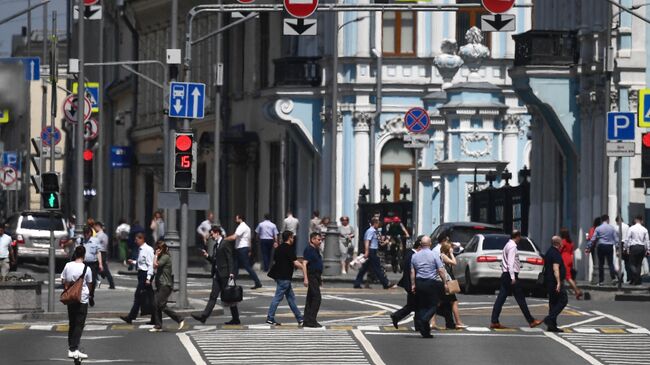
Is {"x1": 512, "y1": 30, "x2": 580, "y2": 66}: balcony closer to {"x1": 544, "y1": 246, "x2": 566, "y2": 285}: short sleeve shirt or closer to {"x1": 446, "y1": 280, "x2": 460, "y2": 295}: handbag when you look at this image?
{"x1": 544, "y1": 246, "x2": 566, "y2": 285}: short sleeve shirt

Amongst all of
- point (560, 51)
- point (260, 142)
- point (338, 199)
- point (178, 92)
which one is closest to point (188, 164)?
point (178, 92)

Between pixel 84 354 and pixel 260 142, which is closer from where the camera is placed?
pixel 84 354

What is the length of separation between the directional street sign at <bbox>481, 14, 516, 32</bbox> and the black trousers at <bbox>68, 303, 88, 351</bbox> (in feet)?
34.9

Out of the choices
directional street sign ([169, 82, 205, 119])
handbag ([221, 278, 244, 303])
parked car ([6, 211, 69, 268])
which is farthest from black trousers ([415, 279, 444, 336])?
parked car ([6, 211, 69, 268])

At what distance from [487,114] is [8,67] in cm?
4428

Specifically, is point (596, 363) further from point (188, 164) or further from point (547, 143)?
point (547, 143)

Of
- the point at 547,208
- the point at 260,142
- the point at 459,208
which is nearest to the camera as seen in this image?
the point at 547,208

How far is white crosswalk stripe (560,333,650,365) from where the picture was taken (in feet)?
81.5

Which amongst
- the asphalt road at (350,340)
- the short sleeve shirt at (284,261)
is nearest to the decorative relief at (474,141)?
the asphalt road at (350,340)

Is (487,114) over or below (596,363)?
over

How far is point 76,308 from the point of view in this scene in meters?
24.3

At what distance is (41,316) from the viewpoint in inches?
1363

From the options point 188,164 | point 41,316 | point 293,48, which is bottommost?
point 41,316

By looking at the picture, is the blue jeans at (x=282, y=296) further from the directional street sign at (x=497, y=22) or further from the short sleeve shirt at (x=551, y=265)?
the directional street sign at (x=497, y=22)
